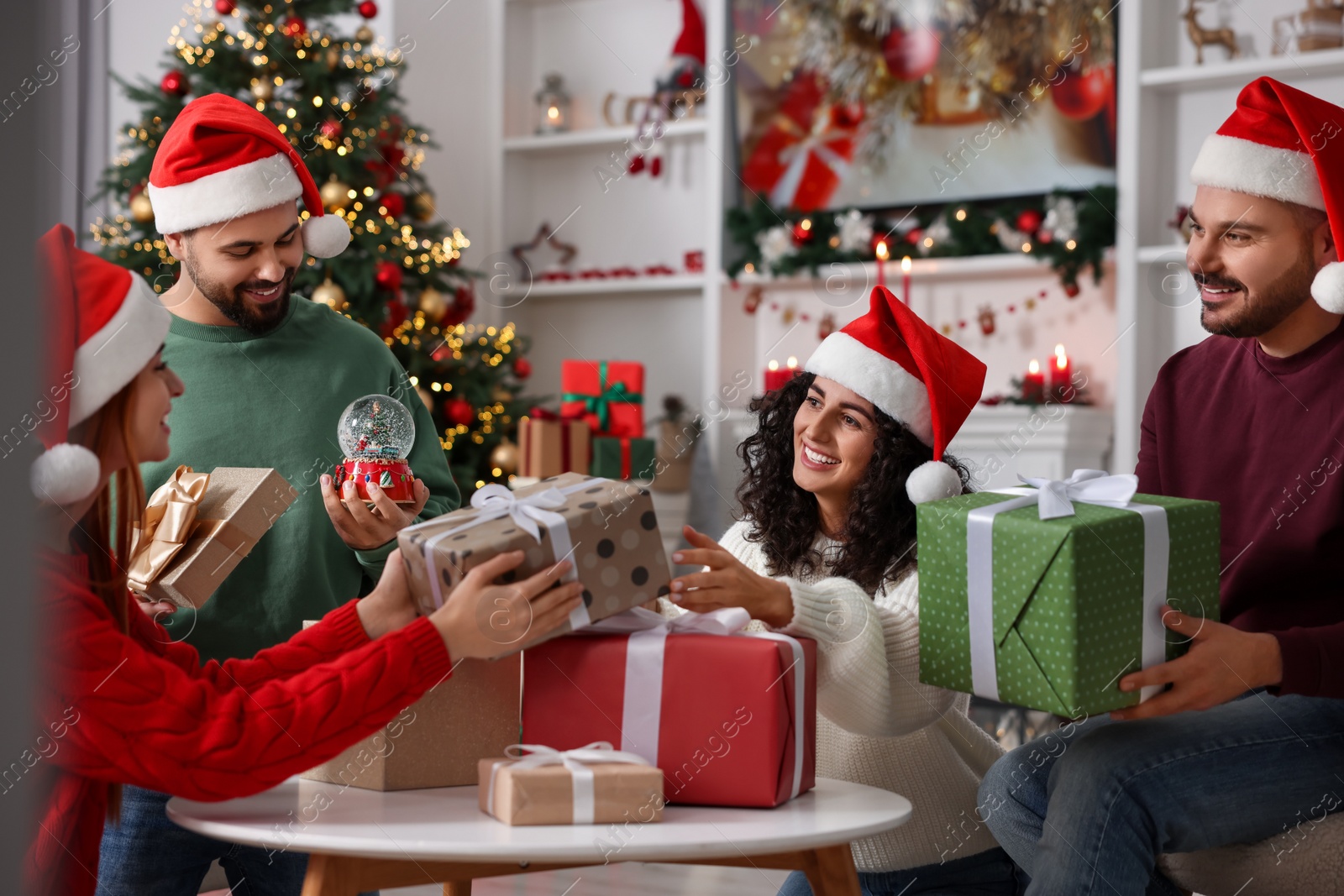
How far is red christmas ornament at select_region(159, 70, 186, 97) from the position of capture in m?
4.06

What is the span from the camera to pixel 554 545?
1246mm

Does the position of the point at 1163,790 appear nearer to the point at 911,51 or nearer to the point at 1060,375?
the point at 1060,375

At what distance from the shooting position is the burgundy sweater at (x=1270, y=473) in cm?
161

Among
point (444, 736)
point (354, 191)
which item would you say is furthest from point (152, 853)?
point (354, 191)

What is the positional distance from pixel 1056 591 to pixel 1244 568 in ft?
1.83

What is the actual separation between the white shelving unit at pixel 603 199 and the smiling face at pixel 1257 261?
3.55m

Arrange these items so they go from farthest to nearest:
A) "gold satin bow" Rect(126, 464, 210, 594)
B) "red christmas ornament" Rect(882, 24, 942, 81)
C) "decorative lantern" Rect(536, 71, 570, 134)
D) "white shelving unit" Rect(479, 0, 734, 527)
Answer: "decorative lantern" Rect(536, 71, 570, 134) → "white shelving unit" Rect(479, 0, 734, 527) → "red christmas ornament" Rect(882, 24, 942, 81) → "gold satin bow" Rect(126, 464, 210, 594)

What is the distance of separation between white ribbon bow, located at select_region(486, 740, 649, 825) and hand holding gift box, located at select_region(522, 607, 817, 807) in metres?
0.04

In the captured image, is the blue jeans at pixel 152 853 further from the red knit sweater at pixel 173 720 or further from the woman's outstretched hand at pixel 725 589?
the woman's outstretched hand at pixel 725 589

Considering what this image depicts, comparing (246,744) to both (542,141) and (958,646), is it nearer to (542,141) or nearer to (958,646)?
(958,646)

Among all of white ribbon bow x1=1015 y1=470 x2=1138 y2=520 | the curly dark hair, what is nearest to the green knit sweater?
the curly dark hair

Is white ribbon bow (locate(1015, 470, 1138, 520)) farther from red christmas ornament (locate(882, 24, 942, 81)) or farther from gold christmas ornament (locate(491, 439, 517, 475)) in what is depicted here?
red christmas ornament (locate(882, 24, 942, 81))

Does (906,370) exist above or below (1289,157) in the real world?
below

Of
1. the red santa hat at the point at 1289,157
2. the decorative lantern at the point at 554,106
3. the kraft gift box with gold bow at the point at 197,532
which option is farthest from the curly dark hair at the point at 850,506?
the decorative lantern at the point at 554,106
